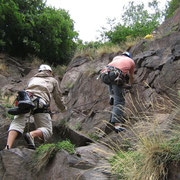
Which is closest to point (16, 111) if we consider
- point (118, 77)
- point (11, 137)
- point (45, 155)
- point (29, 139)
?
point (11, 137)

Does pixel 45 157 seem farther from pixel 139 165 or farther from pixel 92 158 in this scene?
pixel 139 165

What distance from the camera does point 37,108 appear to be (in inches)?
236

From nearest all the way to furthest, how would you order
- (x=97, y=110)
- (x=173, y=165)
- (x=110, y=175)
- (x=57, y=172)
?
(x=173, y=165) → (x=110, y=175) → (x=57, y=172) → (x=97, y=110)

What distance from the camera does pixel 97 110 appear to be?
8828mm

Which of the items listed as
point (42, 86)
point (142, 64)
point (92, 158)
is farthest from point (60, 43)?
point (92, 158)

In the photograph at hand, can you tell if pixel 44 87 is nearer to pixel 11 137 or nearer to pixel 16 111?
pixel 16 111

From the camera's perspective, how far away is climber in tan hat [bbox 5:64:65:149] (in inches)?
219

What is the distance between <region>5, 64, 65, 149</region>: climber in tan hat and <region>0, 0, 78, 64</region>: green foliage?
32.0ft

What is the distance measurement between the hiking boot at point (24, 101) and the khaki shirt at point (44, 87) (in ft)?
1.47

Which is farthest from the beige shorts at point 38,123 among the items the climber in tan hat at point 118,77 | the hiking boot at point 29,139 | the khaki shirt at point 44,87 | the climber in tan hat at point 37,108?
the climber in tan hat at point 118,77

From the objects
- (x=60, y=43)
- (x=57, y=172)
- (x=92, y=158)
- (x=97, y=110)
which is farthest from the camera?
(x=60, y=43)

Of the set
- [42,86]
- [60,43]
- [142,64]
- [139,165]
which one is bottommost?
[139,165]

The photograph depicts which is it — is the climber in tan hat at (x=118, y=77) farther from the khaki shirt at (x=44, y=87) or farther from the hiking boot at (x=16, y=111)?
the hiking boot at (x=16, y=111)

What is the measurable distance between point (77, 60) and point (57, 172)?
915 cm
